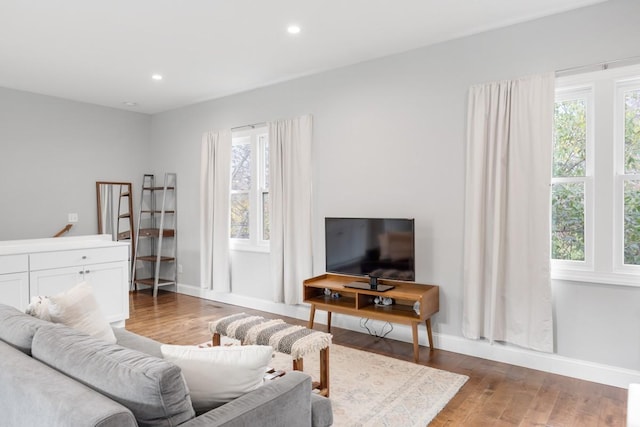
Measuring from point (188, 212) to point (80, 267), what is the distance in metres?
2.07

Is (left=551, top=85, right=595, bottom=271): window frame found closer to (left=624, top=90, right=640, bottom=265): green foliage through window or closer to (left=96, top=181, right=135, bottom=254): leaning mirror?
(left=624, top=90, right=640, bottom=265): green foliage through window

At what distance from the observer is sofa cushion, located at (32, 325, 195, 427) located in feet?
4.01

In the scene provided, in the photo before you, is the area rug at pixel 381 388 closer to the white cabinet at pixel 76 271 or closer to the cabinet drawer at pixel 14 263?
the white cabinet at pixel 76 271

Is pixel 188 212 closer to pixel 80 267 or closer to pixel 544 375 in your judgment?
pixel 80 267

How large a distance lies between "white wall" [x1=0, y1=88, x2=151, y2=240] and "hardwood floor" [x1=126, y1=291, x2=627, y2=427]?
7.96ft

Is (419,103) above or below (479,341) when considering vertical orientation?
above

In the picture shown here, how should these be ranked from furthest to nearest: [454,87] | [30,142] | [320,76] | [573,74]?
[30,142] < [320,76] < [454,87] < [573,74]

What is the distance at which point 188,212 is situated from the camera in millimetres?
6090

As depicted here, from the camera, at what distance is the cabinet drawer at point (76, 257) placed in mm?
3877

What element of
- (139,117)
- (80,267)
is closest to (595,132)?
(80,267)

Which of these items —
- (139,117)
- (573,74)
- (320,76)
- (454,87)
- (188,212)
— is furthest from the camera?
(139,117)

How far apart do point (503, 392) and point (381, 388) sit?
2.76ft

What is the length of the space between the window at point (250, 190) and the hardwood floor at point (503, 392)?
1421 millimetres

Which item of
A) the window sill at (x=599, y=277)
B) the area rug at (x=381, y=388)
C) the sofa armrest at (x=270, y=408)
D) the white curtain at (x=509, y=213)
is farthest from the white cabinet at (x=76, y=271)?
the window sill at (x=599, y=277)
